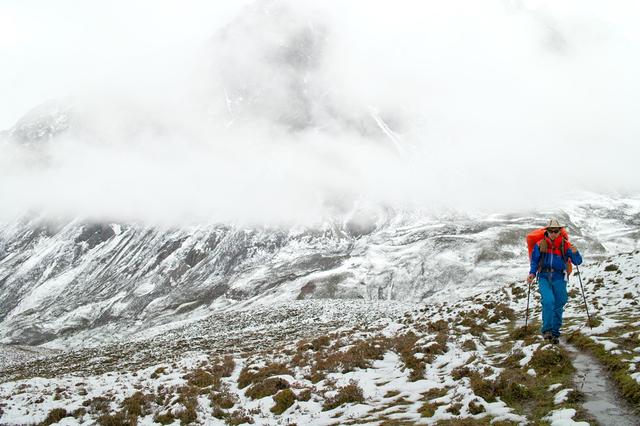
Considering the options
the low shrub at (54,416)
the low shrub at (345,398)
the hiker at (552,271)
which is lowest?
the low shrub at (54,416)

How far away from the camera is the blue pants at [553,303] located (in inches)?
570

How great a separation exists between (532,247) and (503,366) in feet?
13.7

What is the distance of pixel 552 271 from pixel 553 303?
3.32 feet

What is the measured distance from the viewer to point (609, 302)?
2050 centimetres

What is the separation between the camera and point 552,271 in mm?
14836

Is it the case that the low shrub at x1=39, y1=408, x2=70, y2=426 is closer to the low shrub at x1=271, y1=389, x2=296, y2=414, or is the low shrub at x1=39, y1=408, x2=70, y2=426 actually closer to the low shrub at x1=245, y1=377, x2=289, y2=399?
the low shrub at x1=245, y1=377, x2=289, y2=399

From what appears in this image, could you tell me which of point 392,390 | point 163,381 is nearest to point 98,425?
point 163,381

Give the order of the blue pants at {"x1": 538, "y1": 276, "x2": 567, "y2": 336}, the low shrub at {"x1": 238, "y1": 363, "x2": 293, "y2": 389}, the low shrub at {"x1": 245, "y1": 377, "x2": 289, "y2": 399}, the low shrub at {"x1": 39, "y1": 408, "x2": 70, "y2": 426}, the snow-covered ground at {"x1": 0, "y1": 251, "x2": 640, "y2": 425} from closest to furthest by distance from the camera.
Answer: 1. the snow-covered ground at {"x1": 0, "y1": 251, "x2": 640, "y2": 425}
2. the blue pants at {"x1": 538, "y1": 276, "x2": 567, "y2": 336}
3. the low shrub at {"x1": 245, "y1": 377, "x2": 289, "y2": 399}
4. the low shrub at {"x1": 39, "y1": 408, "x2": 70, "y2": 426}
5. the low shrub at {"x1": 238, "y1": 363, "x2": 293, "y2": 389}

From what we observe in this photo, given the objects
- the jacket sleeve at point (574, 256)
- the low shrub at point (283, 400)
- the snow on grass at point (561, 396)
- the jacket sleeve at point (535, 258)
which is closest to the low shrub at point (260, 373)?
the low shrub at point (283, 400)

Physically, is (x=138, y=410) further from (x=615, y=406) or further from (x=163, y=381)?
(x=615, y=406)

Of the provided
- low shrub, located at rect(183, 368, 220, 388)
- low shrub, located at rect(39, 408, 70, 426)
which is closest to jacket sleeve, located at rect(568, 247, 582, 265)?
low shrub, located at rect(183, 368, 220, 388)

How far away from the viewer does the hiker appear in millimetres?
14531

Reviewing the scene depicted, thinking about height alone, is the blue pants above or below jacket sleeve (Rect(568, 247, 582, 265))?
below

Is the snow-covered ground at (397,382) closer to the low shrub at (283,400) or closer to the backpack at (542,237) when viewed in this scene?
the low shrub at (283,400)
